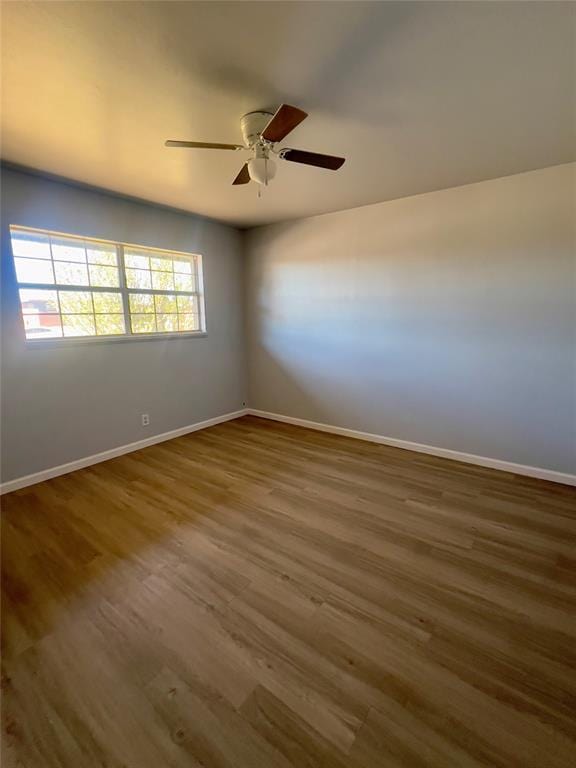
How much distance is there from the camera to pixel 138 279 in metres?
3.54

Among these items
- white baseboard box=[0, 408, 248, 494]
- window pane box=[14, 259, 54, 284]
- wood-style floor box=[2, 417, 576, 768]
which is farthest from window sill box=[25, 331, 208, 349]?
wood-style floor box=[2, 417, 576, 768]

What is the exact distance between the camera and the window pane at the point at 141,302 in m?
3.51

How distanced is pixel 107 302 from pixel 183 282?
995 mm

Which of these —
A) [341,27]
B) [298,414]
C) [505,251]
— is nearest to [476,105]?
[341,27]

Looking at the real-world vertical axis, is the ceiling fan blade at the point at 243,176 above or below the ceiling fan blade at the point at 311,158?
above

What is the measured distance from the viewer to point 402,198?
326 cm

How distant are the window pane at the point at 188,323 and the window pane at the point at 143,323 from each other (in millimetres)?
369

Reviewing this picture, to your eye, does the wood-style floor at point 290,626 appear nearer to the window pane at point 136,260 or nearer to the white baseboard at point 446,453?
the white baseboard at point 446,453

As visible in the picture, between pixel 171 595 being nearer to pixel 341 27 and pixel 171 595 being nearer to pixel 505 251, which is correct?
pixel 341 27

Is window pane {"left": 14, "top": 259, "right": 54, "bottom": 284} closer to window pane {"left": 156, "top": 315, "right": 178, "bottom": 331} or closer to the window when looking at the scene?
the window

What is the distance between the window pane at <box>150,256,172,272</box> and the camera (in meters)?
3.70

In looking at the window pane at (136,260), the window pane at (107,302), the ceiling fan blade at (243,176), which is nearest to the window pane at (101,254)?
the window pane at (136,260)

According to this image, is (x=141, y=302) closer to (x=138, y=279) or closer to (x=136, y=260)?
(x=138, y=279)

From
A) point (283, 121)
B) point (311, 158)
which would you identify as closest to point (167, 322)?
point (311, 158)
